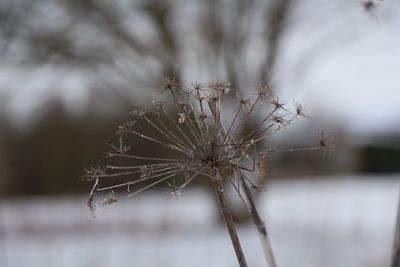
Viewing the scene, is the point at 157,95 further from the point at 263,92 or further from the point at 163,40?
the point at 263,92

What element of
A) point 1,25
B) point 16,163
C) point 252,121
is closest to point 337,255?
point 252,121

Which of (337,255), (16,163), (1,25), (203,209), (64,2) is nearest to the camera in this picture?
(1,25)

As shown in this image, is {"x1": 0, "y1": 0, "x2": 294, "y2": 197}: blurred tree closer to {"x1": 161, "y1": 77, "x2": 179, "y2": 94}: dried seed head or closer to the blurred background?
the blurred background

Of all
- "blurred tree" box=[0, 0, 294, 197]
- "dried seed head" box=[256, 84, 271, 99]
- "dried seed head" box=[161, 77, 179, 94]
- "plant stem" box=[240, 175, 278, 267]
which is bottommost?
"plant stem" box=[240, 175, 278, 267]

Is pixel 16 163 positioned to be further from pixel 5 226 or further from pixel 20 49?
pixel 20 49

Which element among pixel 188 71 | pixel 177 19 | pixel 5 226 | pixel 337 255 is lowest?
pixel 337 255

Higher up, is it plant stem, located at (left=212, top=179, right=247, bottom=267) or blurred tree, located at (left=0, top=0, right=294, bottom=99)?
blurred tree, located at (left=0, top=0, right=294, bottom=99)

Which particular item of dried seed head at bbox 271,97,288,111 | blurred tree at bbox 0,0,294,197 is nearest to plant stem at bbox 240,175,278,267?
dried seed head at bbox 271,97,288,111

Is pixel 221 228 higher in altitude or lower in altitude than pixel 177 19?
lower
